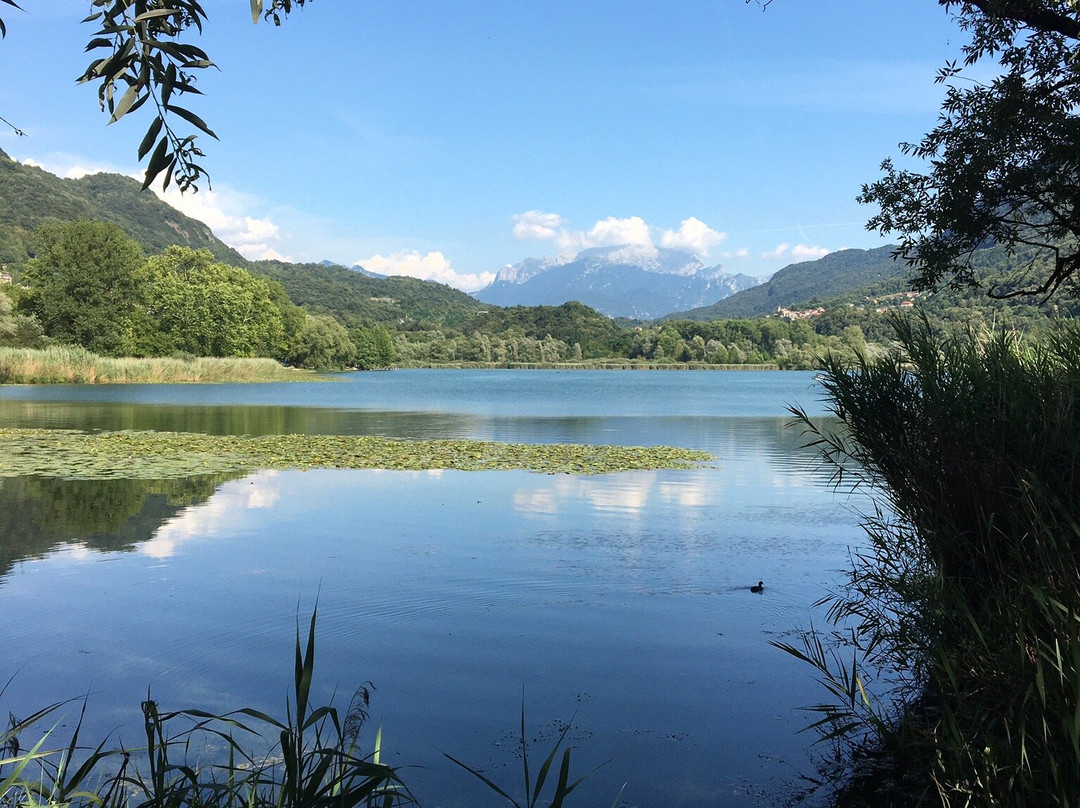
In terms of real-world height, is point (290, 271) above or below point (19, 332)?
above

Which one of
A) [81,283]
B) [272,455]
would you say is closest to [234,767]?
[272,455]

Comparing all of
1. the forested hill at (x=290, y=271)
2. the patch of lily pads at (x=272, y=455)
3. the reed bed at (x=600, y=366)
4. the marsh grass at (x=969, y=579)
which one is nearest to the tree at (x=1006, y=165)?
the marsh grass at (x=969, y=579)

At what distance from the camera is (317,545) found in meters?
9.77

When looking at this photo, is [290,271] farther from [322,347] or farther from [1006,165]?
[1006,165]

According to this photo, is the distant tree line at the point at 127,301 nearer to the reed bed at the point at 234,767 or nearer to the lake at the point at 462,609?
the lake at the point at 462,609

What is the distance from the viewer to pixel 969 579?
191 inches

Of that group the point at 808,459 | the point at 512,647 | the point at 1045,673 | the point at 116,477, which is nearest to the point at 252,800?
the point at 1045,673

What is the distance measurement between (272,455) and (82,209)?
11629 cm

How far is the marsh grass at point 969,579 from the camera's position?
3.45 meters

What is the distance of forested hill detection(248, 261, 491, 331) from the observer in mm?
153625

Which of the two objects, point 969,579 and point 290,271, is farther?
point 290,271

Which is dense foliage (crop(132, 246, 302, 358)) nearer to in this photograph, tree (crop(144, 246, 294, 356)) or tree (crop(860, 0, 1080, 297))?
tree (crop(144, 246, 294, 356))

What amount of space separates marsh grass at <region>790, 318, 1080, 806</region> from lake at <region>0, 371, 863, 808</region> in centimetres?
59

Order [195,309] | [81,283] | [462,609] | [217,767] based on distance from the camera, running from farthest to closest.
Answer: [195,309] → [81,283] → [462,609] → [217,767]
